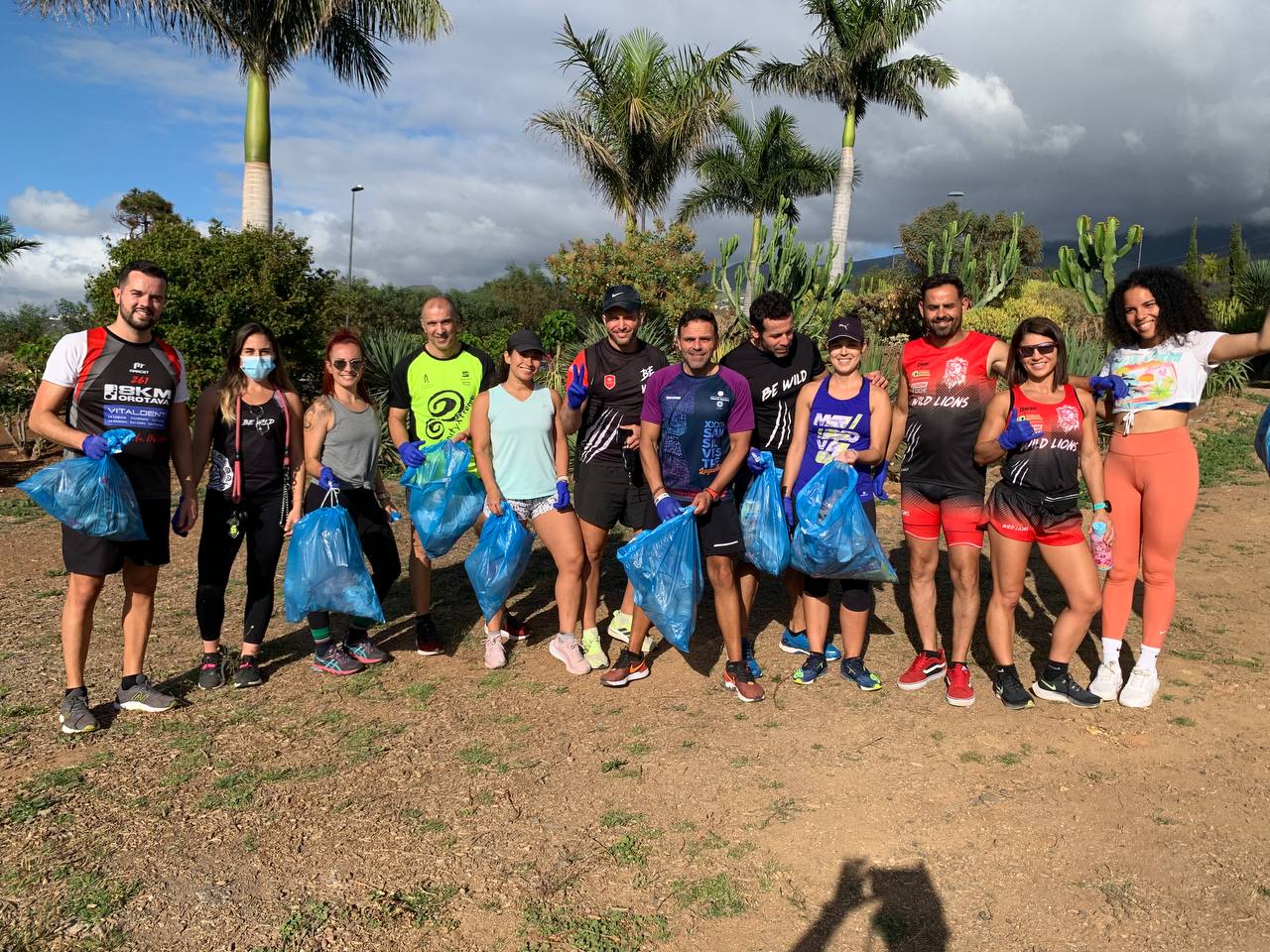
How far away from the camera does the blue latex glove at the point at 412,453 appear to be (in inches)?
179

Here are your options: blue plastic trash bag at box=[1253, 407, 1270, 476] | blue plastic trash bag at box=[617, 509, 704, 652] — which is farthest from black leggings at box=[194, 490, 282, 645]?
blue plastic trash bag at box=[1253, 407, 1270, 476]

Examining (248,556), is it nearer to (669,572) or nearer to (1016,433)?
(669,572)

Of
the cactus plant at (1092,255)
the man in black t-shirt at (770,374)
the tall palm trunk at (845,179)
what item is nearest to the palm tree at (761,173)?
the tall palm trunk at (845,179)

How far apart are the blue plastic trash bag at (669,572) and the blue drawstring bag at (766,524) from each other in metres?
0.34

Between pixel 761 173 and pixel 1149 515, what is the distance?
24181 millimetres

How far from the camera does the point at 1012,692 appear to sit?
4.07 meters

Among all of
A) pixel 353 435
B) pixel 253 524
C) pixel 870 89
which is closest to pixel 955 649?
pixel 353 435

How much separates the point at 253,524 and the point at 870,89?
20.8 m

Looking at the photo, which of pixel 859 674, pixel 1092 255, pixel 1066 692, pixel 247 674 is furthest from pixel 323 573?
pixel 1092 255

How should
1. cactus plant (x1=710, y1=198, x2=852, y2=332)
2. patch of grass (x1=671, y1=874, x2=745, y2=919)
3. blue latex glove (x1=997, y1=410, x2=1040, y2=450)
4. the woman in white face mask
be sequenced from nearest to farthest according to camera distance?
1. patch of grass (x1=671, y1=874, x2=745, y2=919)
2. blue latex glove (x1=997, y1=410, x2=1040, y2=450)
3. the woman in white face mask
4. cactus plant (x1=710, y1=198, x2=852, y2=332)

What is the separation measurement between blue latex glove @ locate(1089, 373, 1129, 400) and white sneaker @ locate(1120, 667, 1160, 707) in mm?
1319

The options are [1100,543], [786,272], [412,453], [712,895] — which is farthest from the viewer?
[786,272]

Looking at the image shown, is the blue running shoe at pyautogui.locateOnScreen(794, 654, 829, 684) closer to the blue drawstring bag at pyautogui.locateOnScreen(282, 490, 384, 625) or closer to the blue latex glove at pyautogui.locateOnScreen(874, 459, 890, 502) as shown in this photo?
the blue latex glove at pyautogui.locateOnScreen(874, 459, 890, 502)

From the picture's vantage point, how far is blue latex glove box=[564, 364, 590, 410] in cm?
447
